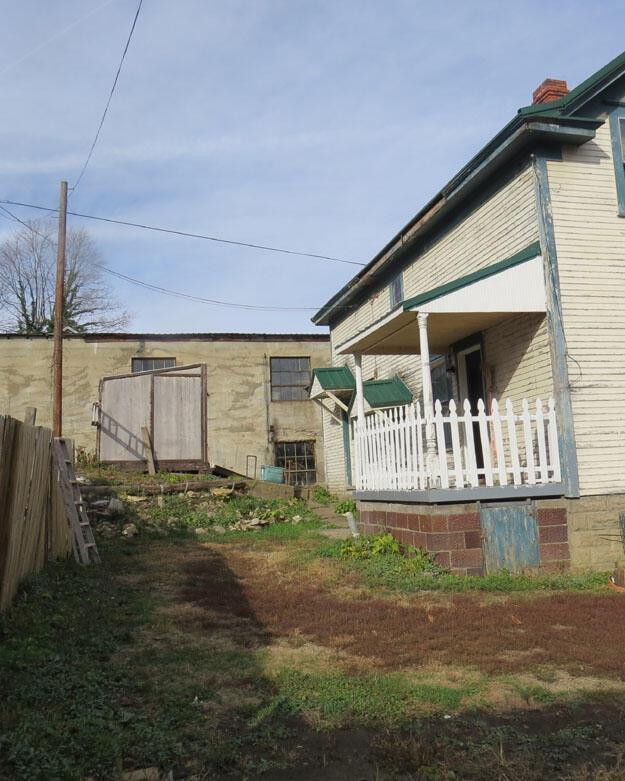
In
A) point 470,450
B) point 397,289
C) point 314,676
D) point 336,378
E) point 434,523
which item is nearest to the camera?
point 314,676

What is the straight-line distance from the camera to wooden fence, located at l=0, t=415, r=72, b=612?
5.99 meters

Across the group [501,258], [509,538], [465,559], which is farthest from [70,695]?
[501,258]

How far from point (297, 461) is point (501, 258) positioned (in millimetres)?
15110

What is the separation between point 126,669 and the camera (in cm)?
490

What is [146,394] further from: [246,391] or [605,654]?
[605,654]

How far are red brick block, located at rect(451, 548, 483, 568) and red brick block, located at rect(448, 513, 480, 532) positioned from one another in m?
0.28

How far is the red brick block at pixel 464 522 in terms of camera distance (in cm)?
834

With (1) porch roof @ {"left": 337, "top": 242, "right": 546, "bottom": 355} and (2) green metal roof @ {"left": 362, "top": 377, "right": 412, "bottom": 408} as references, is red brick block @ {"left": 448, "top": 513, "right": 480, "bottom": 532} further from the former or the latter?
(2) green metal roof @ {"left": 362, "top": 377, "right": 412, "bottom": 408}

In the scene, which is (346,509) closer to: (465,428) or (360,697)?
(465,428)

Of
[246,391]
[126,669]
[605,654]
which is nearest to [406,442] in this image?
[605,654]

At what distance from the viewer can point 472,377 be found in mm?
11672

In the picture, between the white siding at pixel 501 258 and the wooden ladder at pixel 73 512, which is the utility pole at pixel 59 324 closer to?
the wooden ladder at pixel 73 512

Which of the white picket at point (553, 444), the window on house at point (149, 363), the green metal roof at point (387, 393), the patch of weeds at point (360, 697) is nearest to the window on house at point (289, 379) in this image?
the window on house at point (149, 363)

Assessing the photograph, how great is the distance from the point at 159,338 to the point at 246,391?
361cm
